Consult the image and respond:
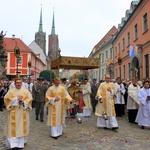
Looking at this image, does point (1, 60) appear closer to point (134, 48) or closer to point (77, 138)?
point (134, 48)

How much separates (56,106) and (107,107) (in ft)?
6.32

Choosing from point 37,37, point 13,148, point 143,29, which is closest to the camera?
point 13,148

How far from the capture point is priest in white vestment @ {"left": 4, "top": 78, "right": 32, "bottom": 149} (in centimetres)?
514

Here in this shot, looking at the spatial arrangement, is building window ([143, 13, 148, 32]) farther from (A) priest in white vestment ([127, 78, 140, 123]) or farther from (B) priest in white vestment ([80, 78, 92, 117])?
(A) priest in white vestment ([127, 78, 140, 123])

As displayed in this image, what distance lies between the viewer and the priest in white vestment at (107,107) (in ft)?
24.3

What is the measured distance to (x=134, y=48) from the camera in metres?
18.5

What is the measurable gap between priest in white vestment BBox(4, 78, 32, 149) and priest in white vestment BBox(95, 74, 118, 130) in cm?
290

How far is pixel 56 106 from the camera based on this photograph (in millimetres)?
6500

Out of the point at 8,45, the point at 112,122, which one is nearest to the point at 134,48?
the point at 112,122

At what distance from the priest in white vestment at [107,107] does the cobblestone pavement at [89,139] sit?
261 mm

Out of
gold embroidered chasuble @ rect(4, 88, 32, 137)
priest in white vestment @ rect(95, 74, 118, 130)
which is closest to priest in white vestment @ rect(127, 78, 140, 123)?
priest in white vestment @ rect(95, 74, 118, 130)

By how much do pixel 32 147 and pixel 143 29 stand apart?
14476 millimetres

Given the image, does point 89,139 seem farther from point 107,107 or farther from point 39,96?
point 39,96

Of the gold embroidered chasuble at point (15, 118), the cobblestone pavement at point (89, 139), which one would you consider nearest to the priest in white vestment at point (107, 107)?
the cobblestone pavement at point (89, 139)
